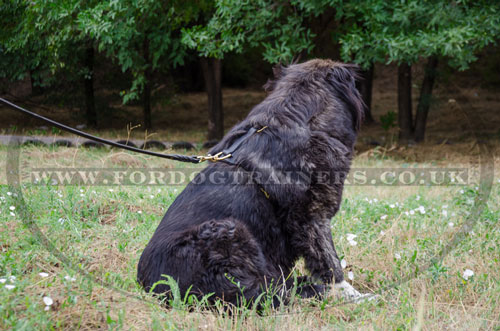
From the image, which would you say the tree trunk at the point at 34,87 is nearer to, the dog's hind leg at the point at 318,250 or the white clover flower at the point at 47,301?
the white clover flower at the point at 47,301

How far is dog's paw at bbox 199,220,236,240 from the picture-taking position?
2426 millimetres

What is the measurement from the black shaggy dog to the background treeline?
8.12 feet

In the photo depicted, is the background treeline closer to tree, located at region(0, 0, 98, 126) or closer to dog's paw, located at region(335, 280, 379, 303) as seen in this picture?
tree, located at region(0, 0, 98, 126)

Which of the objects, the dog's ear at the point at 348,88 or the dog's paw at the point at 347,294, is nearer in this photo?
the dog's paw at the point at 347,294

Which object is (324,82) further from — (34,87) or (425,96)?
(34,87)

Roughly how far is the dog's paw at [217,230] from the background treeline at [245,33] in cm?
321

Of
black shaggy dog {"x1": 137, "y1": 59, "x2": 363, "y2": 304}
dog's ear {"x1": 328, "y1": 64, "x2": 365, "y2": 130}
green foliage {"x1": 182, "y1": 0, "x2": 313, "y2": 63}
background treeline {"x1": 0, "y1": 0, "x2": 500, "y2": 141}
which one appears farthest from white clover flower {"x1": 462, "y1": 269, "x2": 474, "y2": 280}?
green foliage {"x1": 182, "y1": 0, "x2": 313, "y2": 63}

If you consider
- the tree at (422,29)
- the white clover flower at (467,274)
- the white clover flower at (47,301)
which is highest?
the tree at (422,29)

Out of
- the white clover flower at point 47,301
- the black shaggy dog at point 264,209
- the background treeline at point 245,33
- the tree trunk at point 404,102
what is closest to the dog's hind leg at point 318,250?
the black shaggy dog at point 264,209

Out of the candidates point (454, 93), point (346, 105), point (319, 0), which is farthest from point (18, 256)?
point (454, 93)

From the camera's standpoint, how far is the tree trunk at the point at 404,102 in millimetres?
11727

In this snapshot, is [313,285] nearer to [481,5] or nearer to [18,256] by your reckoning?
[18,256]

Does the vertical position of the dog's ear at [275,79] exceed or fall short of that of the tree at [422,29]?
it falls short

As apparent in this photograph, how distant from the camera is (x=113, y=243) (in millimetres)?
3619
